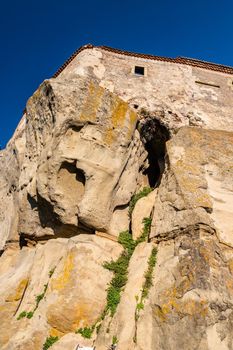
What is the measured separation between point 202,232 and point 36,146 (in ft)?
18.6

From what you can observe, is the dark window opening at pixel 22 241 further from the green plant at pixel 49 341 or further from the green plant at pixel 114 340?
the green plant at pixel 114 340

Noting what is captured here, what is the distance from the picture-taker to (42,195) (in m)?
8.35

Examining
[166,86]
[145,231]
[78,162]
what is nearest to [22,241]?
[78,162]

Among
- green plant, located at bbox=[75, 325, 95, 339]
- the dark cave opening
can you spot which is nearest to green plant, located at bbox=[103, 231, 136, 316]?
green plant, located at bbox=[75, 325, 95, 339]

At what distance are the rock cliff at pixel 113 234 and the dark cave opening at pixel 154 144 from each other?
43 millimetres

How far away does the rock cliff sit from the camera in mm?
5965

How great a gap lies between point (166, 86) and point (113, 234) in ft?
20.5

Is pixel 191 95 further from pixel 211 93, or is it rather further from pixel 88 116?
pixel 88 116

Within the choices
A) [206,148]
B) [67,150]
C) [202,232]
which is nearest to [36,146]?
[67,150]

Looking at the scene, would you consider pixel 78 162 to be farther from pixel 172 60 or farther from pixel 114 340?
pixel 172 60

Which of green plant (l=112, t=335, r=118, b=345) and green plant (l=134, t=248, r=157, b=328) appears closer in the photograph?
green plant (l=112, t=335, r=118, b=345)

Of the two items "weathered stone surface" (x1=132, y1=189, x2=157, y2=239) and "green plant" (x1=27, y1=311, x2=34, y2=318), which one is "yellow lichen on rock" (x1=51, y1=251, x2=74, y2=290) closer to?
"green plant" (x1=27, y1=311, x2=34, y2=318)

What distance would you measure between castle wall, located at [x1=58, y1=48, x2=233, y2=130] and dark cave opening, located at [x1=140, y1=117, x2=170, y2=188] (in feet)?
1.77

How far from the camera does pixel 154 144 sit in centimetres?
1099
